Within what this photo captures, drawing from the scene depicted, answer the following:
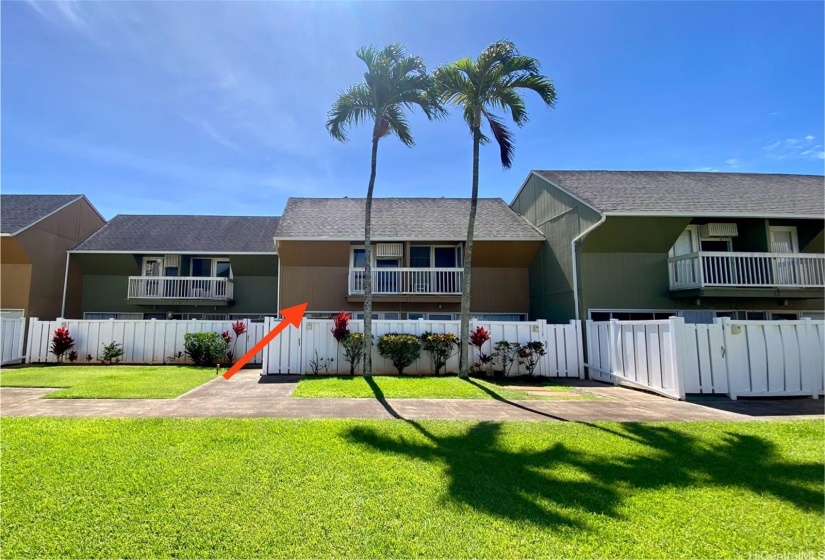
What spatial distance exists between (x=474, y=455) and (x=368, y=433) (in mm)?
1587

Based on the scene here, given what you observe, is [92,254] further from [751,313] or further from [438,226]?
[751,313]

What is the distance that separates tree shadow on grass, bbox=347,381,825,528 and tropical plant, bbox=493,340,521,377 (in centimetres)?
581

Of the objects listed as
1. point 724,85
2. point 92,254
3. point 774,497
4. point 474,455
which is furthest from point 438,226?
point 92,254

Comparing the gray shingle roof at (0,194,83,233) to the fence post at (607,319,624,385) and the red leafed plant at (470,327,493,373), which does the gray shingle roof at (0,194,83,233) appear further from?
the fence post at (607,319,624,385)

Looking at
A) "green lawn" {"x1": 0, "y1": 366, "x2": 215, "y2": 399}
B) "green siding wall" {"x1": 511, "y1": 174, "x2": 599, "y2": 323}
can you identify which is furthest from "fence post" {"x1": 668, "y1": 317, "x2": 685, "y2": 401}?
"green lawn" {"x1": 0, "y1": 366, "x2": 215, "y2": 399}

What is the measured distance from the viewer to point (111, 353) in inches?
526

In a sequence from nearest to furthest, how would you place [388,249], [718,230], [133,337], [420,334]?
[420,334]
[133,337]
[718,230]
[388,249]

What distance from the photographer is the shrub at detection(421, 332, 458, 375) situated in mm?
11734

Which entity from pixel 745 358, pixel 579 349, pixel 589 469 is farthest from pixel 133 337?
pixel 745 358

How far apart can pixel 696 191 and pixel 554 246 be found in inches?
222

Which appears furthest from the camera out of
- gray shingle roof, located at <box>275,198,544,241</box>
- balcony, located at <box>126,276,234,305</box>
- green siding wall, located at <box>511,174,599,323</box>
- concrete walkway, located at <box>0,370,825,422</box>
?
balcony, located at <box>126,276,234,305</box>

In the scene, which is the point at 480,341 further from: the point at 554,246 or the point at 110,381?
the point at 110,381

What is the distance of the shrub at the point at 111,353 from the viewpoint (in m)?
13.4

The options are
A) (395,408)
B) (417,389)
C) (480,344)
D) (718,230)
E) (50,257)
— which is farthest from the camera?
(50,257)
